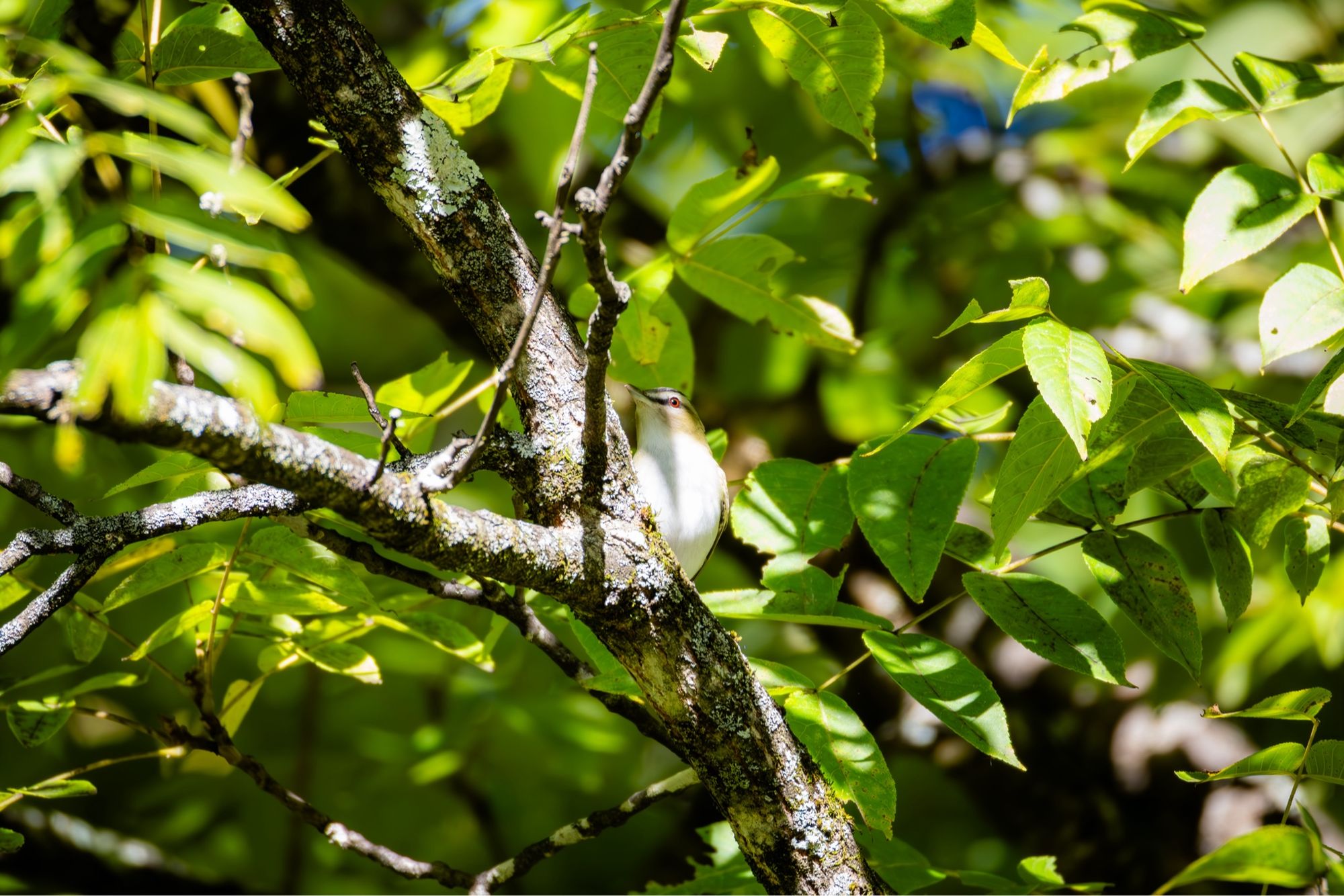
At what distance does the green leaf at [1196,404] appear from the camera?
58.5 inches

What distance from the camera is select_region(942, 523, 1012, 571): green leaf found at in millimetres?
2193

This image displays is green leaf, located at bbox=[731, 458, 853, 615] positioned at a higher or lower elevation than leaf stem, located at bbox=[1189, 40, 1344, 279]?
lower

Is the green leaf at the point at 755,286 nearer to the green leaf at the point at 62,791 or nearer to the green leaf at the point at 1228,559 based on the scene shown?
the green leaf at the point at 1228,559

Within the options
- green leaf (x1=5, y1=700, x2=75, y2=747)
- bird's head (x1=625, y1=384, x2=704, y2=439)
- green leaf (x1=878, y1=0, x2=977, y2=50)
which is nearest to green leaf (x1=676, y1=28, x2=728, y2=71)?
green leaf (x1=878, y1=0, x2=977, y2=50)

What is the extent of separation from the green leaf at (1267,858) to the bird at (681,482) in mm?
1630

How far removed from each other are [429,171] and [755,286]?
96cm

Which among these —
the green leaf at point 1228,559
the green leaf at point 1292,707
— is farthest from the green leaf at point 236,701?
the green leaf at point 1228,559

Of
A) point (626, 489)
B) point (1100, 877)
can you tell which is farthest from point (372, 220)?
point (1100, 877)

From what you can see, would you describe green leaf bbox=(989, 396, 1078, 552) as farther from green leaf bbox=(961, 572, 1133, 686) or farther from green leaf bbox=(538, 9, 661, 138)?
green leaf bbox=(538, 9, 661, 138)

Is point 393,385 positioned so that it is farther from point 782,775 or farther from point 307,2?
point 782,775

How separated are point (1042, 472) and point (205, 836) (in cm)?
372

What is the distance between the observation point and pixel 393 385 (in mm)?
2338

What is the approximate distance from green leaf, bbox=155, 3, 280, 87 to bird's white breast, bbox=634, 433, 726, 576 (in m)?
1.40

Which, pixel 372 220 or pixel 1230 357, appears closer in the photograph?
pixel 372 220
